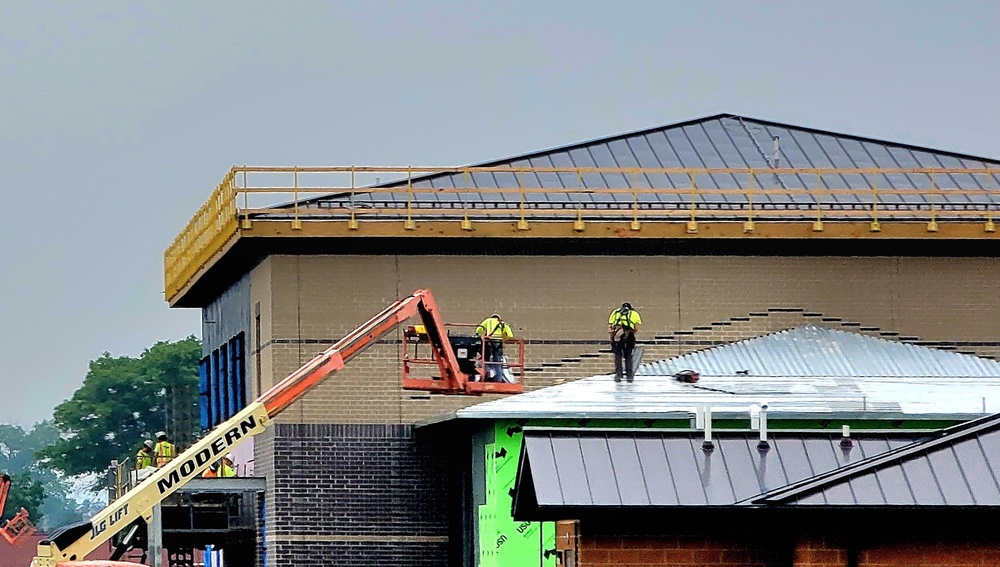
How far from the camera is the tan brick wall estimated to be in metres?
42.5

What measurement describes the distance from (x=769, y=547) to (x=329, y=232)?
77.2 feet

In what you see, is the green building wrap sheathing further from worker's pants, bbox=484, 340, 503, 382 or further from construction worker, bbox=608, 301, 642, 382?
construction worker, bbox=608, 301, 642, 382

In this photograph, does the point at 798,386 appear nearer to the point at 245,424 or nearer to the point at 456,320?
the point at 456,320

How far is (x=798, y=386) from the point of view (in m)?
39.3

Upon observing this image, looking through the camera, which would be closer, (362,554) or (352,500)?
(362,554)

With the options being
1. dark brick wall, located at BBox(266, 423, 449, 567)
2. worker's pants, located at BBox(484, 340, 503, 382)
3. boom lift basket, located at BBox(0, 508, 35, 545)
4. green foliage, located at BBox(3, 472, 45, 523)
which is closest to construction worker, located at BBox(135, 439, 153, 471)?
dark brick wall, located at BBox(266, 423, 449, 567)

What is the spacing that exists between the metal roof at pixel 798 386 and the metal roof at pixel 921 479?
1631cm

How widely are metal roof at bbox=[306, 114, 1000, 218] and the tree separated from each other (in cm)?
8969

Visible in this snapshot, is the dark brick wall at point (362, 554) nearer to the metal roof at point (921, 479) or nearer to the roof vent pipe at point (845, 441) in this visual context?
the roof vent pipe at point (845, 441)

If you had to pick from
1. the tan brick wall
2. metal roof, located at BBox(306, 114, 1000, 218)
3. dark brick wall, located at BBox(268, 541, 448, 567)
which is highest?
metal roof, located at BBox(306, 114, 1000, 218)

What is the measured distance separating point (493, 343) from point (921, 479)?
19.7 m

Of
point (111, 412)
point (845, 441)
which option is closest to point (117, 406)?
point (111, 412)

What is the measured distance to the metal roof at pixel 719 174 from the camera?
44562 millimetres

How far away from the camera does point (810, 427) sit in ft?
122
